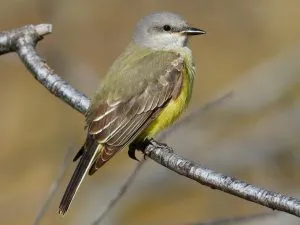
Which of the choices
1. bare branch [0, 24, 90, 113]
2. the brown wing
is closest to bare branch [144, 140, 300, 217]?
the brown wing

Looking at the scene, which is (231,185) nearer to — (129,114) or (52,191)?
(52,191)

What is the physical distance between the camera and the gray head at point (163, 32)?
195 inches

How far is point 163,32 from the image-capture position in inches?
198

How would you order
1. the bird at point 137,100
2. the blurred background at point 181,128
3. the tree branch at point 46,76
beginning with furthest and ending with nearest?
the blurred background at point 181,128, the bird at point 137,100, the tree branch at point 46,76

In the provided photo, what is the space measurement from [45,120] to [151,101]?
463cm

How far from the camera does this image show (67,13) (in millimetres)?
8445

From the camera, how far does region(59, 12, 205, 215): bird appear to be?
426 centimetres

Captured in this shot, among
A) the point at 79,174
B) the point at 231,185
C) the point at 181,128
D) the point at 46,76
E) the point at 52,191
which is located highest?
the point at 231,185

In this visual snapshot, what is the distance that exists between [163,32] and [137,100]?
68cm

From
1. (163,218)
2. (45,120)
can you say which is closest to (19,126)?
(45,120)

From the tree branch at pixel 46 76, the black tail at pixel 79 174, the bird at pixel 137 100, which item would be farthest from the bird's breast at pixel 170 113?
the black tail at pixel 79 174

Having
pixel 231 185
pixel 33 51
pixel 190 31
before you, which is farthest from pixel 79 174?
pixel 190 31

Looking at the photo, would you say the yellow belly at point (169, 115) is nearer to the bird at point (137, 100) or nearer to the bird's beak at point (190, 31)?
the bird at point (137, 100)

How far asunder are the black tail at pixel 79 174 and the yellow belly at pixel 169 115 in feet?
1.16
